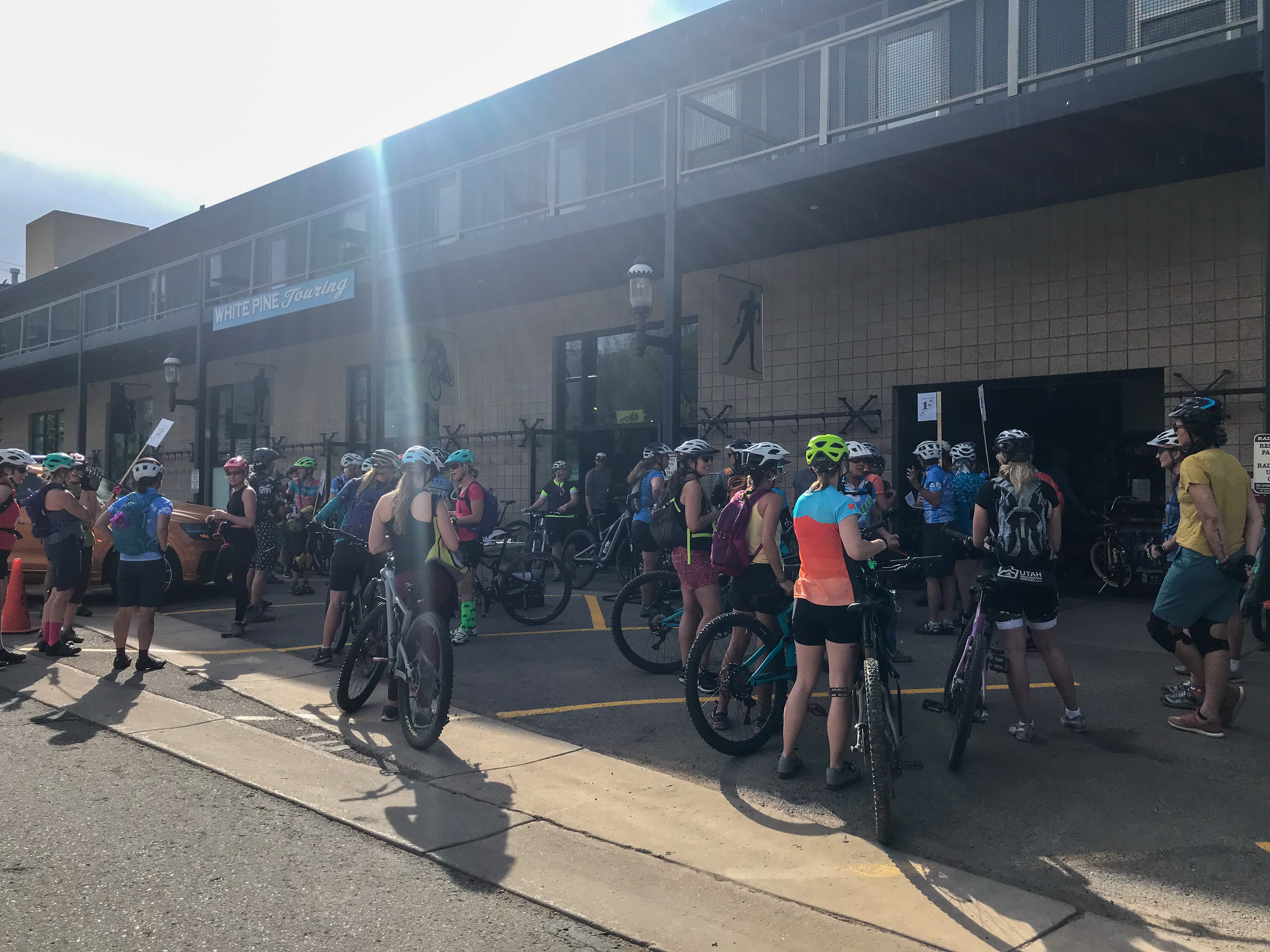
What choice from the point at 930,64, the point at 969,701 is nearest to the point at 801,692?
the point at 969,701

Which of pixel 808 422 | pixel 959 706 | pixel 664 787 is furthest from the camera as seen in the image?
pixel 808 422

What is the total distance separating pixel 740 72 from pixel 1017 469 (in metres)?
7.73

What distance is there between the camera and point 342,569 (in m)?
7.42

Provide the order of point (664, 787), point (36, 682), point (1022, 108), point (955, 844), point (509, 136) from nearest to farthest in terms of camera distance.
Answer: point (955, 844) < point (664, 787) < point (36, 682) < point (1022, 108) < point (509, 136)

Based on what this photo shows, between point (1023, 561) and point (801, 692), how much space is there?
1.65 meters

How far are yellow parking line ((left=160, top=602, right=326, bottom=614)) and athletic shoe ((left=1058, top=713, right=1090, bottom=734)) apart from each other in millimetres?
8056

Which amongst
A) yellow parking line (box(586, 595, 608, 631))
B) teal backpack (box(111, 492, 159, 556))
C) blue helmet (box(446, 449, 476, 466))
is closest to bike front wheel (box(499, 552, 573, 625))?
yellow parking line (box(586, 595, 608, 631))

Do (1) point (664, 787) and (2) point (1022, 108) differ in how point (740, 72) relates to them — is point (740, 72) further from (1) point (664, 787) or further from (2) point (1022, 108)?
(1) point (664, 787)

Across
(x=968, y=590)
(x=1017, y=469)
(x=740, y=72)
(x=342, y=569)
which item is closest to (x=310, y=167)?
(x=740, y=72)

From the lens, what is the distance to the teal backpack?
729 cm

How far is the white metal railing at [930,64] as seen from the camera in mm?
9578

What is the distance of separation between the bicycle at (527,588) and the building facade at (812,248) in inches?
125

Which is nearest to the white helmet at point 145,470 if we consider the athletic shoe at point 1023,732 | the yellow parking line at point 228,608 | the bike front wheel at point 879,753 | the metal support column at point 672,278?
the yellow parking line at point 228,608

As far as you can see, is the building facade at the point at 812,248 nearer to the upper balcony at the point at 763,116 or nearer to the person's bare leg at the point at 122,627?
the upper balcony at the point at 763,116
